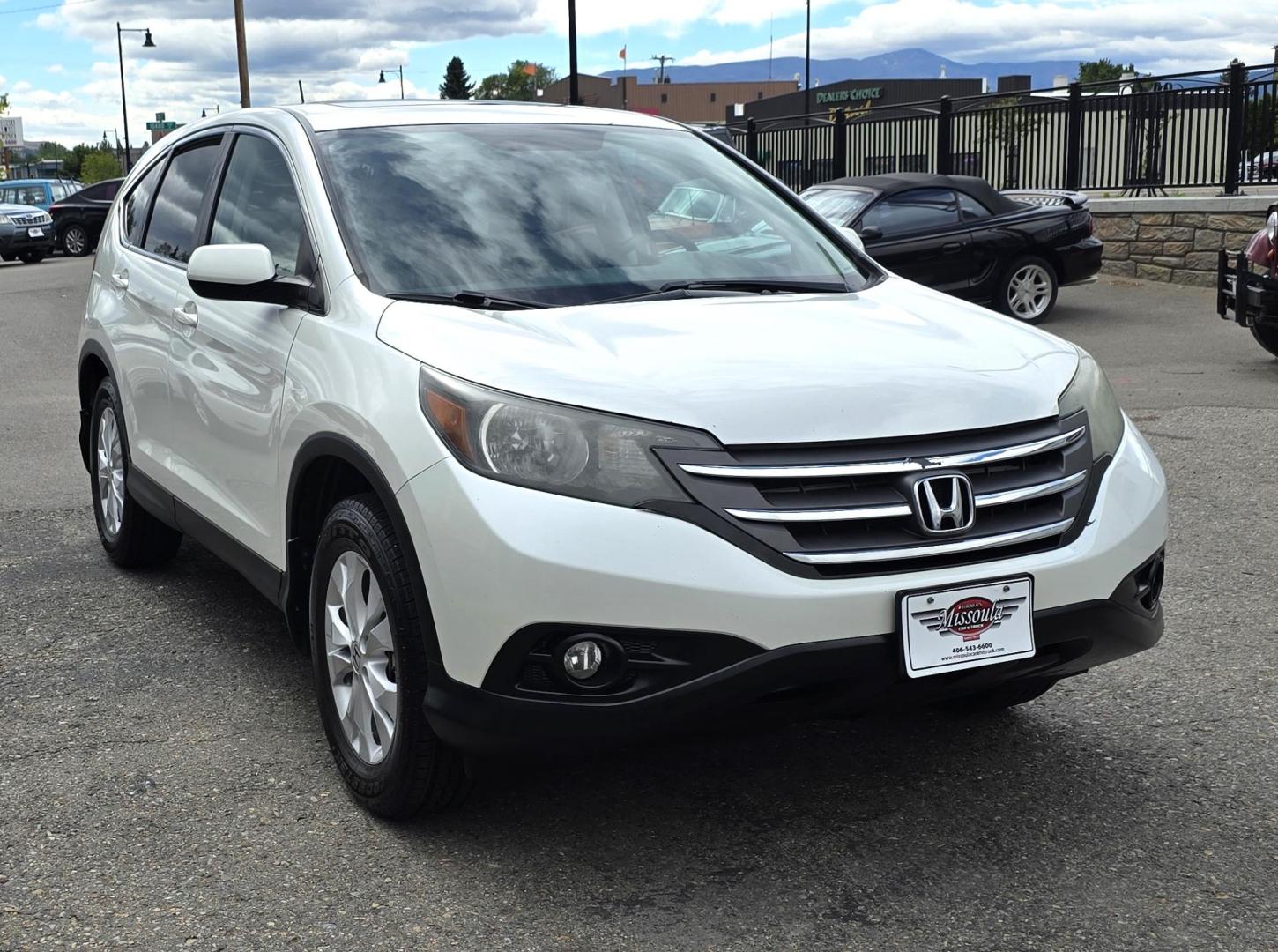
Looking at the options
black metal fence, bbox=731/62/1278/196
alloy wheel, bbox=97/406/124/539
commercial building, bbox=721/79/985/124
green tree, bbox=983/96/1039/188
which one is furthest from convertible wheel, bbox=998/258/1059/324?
commercial building, bbox=721/79/985/124

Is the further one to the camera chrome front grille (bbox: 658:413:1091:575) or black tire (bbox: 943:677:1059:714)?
black tire (bbox: 943:677:1059:714)

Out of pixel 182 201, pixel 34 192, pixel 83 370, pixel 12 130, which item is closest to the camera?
pixel 182 201

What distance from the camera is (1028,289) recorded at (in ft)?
46.6

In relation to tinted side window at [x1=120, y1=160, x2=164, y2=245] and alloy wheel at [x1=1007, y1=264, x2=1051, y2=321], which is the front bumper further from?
tinted side window at [x1=120, y1=160, x2=164, y2=245]

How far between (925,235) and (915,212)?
281mm

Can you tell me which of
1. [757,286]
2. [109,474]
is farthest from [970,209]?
[757,286]

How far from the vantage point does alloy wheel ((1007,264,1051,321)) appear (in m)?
14.1

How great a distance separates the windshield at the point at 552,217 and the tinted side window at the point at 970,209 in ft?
31.5

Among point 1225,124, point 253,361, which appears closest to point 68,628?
point 253,361

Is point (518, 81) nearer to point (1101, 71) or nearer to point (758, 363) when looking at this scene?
point (1101, 71)

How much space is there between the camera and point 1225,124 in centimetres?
1697

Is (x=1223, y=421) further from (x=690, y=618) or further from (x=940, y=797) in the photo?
(x=690, y=618)

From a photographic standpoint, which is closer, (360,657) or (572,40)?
(360,657)

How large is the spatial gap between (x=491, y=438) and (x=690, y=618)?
55 centimetres
